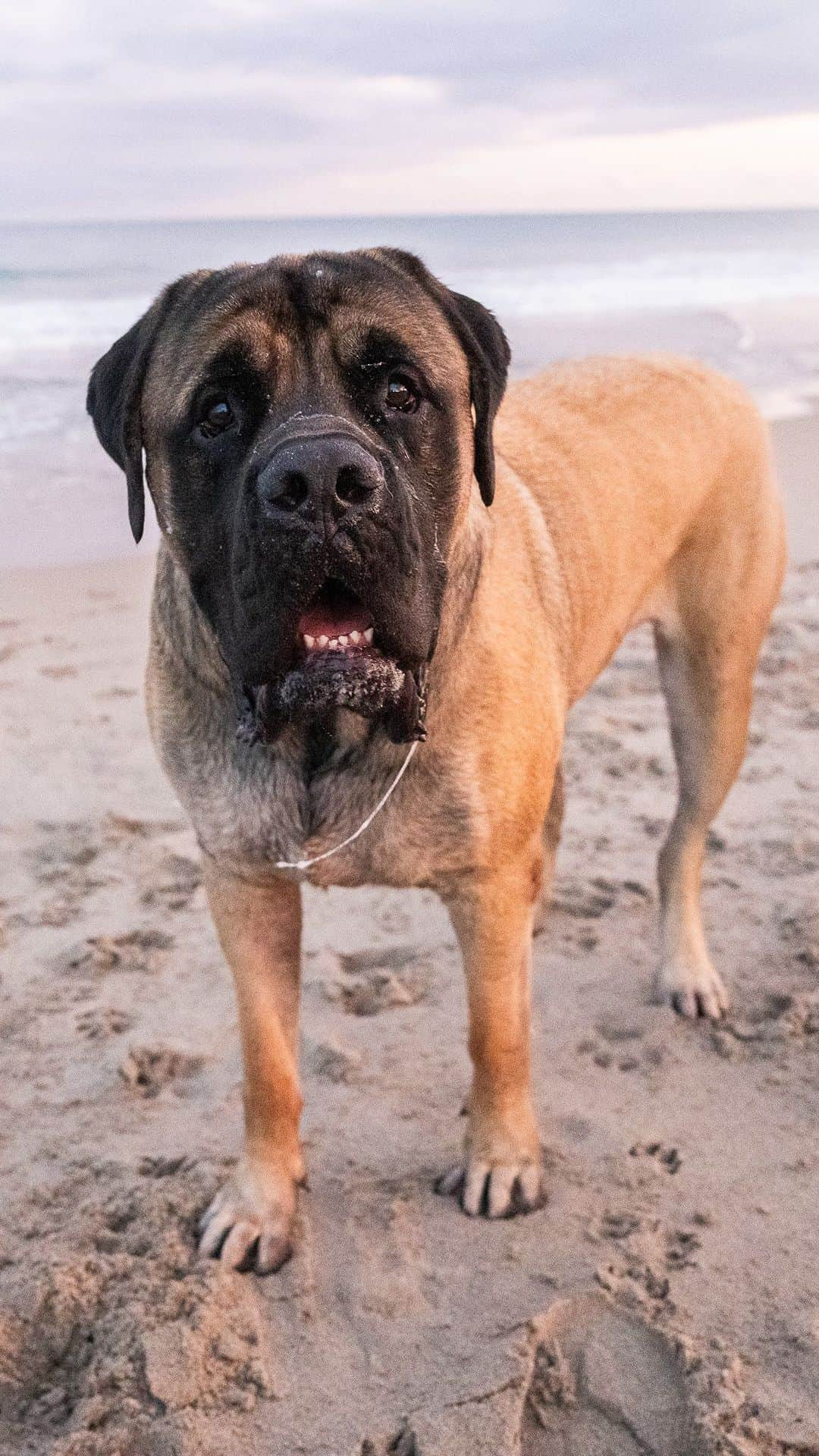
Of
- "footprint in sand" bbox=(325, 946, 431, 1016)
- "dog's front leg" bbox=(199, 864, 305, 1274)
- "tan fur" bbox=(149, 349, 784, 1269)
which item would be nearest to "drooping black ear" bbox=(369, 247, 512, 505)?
"tan fur" bbox=(149, 349, 784, 1269)

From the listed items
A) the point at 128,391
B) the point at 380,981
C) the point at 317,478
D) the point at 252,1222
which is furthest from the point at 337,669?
the point at 380,981

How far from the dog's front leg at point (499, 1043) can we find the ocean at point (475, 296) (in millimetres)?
4810

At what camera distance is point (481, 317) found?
2281 millimetres

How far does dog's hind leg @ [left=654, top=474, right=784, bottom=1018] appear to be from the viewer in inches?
129

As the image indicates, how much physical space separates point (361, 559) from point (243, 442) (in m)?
0.32

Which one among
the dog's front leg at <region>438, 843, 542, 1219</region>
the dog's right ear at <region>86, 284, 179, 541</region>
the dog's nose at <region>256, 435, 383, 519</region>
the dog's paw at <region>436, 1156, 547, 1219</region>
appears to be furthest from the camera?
the dog's paw at <region>436, 1156, 547, 1219</region>

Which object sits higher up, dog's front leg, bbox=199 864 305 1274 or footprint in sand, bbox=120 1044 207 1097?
dog's front leg, bbox=199 864 305 1274

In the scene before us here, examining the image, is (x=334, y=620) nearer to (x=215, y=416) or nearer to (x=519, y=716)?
(x=215, y=416)

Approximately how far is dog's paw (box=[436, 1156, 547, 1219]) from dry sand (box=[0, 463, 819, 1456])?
36mm

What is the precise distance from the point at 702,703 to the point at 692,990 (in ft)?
2.26

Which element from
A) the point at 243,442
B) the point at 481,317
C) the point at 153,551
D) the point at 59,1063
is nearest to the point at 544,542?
the point at 481,317

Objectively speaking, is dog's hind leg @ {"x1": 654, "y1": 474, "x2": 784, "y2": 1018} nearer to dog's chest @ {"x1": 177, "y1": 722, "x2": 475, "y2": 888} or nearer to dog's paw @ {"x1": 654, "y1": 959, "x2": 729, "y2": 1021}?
dog's paw @ {"x1": 654, "y1": 959, "x2": 729, "y2": 1021}

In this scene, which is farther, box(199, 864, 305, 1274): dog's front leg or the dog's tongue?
box(199, 864, 305, 1274): dog's front leg

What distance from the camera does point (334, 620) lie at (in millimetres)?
2029
